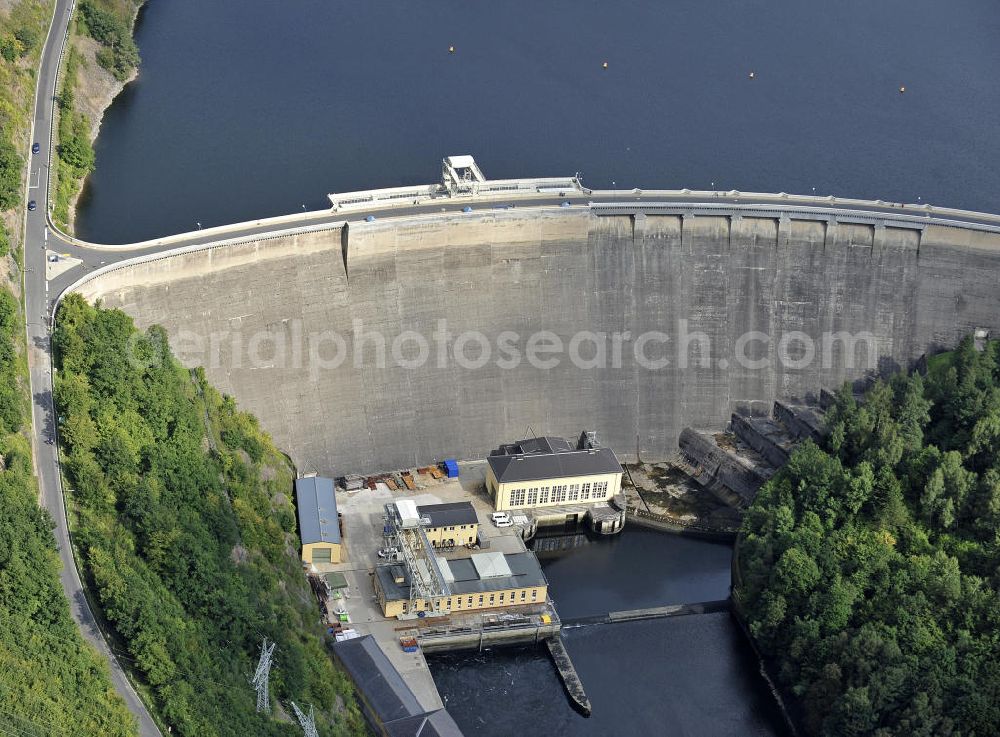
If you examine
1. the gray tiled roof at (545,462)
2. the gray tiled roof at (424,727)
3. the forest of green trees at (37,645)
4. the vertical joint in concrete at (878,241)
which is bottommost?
the gray tiled roof at (424,727)

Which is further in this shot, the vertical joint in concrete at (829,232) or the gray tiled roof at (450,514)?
the vertical joint in concrete at (829,232)

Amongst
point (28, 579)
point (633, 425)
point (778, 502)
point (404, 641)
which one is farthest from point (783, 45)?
point (28, 579)

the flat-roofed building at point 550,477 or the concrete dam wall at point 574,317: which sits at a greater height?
the concrete dam wall at point 574,317

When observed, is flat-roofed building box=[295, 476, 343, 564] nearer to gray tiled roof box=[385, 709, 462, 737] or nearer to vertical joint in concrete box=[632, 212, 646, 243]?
gray tiled roof box=[385, 709, 462, 737]

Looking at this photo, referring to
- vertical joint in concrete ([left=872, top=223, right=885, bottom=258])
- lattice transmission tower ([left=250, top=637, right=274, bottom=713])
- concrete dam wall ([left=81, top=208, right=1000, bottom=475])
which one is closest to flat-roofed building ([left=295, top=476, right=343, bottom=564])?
concrete dam wall ([left=81, top=208, right=1000, bottom=475])

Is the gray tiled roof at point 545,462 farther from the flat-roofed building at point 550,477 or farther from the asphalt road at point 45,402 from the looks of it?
the asphalt road at point 45,402

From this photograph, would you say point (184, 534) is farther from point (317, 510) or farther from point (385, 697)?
point (317, 510)

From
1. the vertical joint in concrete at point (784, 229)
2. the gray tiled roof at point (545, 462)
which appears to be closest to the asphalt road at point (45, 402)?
the gray tiled roof at point (545, 462)
